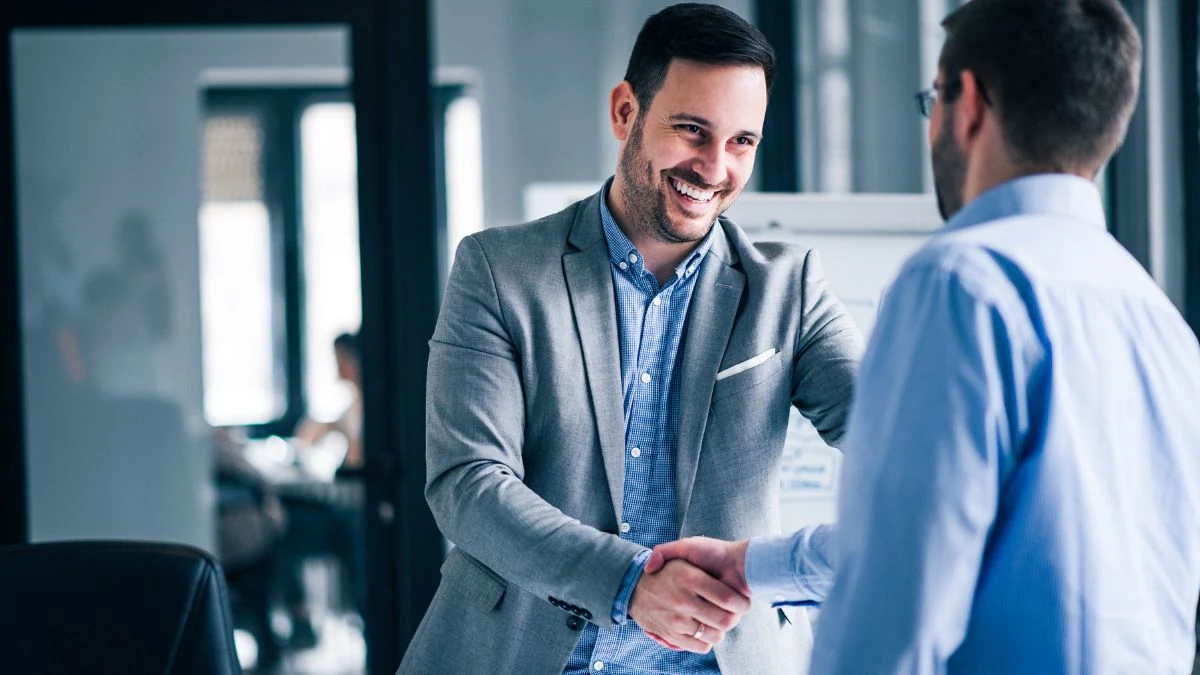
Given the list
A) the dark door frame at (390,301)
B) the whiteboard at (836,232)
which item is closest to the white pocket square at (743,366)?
the whiteboard at (836,232)

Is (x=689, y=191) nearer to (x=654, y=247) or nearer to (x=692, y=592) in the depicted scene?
(x=654, y=247)

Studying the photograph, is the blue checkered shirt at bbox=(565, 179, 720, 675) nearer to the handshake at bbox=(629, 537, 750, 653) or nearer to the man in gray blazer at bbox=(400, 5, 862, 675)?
the man in gray blazer at bbox=(400, 5, 862, 675)

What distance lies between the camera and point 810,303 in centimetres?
159

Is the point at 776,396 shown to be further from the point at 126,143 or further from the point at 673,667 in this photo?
the point at 126,143

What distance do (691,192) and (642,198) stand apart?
0.23ft

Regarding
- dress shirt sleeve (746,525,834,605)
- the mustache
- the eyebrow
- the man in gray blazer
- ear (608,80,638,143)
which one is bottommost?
dress shirt sleeve (746,525,834,605)

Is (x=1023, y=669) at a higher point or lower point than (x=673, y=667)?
higher

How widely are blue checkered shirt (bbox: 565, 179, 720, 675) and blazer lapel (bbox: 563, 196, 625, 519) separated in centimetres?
3

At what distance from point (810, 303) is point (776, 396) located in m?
0.15

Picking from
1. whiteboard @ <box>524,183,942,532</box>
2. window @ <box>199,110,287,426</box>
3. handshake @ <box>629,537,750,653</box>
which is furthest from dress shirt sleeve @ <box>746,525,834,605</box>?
window @ <box>199,110,287,426</box>

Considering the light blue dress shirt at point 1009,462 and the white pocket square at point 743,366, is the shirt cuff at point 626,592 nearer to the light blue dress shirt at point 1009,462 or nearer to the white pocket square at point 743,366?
the white pocket square at point 743,366

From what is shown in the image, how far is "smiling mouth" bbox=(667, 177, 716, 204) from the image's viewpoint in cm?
155

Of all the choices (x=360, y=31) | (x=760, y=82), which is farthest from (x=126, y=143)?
(x=760, y=82)

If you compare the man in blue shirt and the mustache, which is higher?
the mustache
